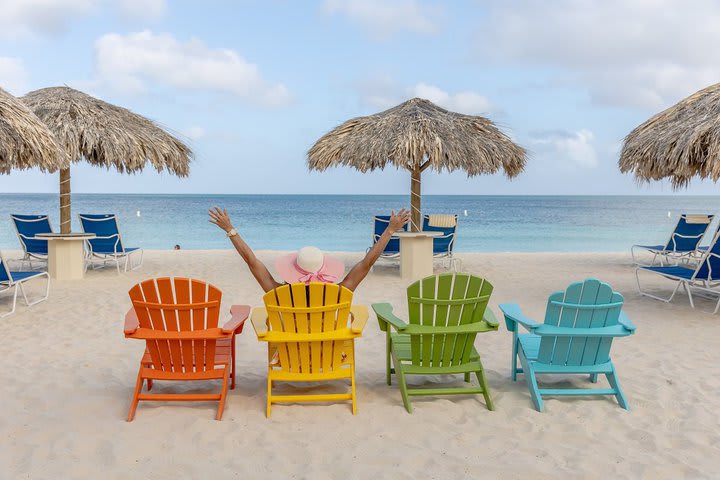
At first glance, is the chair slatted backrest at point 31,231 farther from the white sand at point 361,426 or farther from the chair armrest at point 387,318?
the chair armrest at point 387,318

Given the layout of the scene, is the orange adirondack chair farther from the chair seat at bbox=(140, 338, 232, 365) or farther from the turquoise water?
the turquoise water

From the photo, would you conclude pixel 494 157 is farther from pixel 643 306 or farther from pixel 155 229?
pixel 155 229

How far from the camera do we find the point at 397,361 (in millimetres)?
3186

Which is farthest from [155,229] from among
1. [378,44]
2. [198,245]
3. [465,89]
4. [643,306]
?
[643,306]

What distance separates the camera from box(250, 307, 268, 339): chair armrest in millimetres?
2904

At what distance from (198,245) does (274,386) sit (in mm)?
18877

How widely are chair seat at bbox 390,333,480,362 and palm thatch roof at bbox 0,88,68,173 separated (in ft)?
16.1

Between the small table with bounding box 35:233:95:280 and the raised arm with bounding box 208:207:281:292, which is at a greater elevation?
the raised arm with bounding box 208:207:281:292

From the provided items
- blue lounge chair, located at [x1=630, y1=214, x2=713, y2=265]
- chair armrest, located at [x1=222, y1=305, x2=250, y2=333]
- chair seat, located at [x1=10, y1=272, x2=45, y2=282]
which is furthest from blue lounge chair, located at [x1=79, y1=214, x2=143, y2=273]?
blue lounge chair, located at [x1=630, y1=214, x2=713, y2=265]

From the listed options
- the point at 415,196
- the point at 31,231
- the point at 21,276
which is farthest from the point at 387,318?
the point at 31,231

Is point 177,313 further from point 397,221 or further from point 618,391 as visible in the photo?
point 618,391

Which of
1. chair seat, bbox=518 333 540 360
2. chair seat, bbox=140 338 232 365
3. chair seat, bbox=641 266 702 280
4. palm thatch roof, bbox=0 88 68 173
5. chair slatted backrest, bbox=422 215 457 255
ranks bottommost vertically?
chair seat, bbox=140 338 232 365

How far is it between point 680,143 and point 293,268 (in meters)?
4.73

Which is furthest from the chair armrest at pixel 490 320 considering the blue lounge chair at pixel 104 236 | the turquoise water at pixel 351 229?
the turquoise water at pixel 351 229
